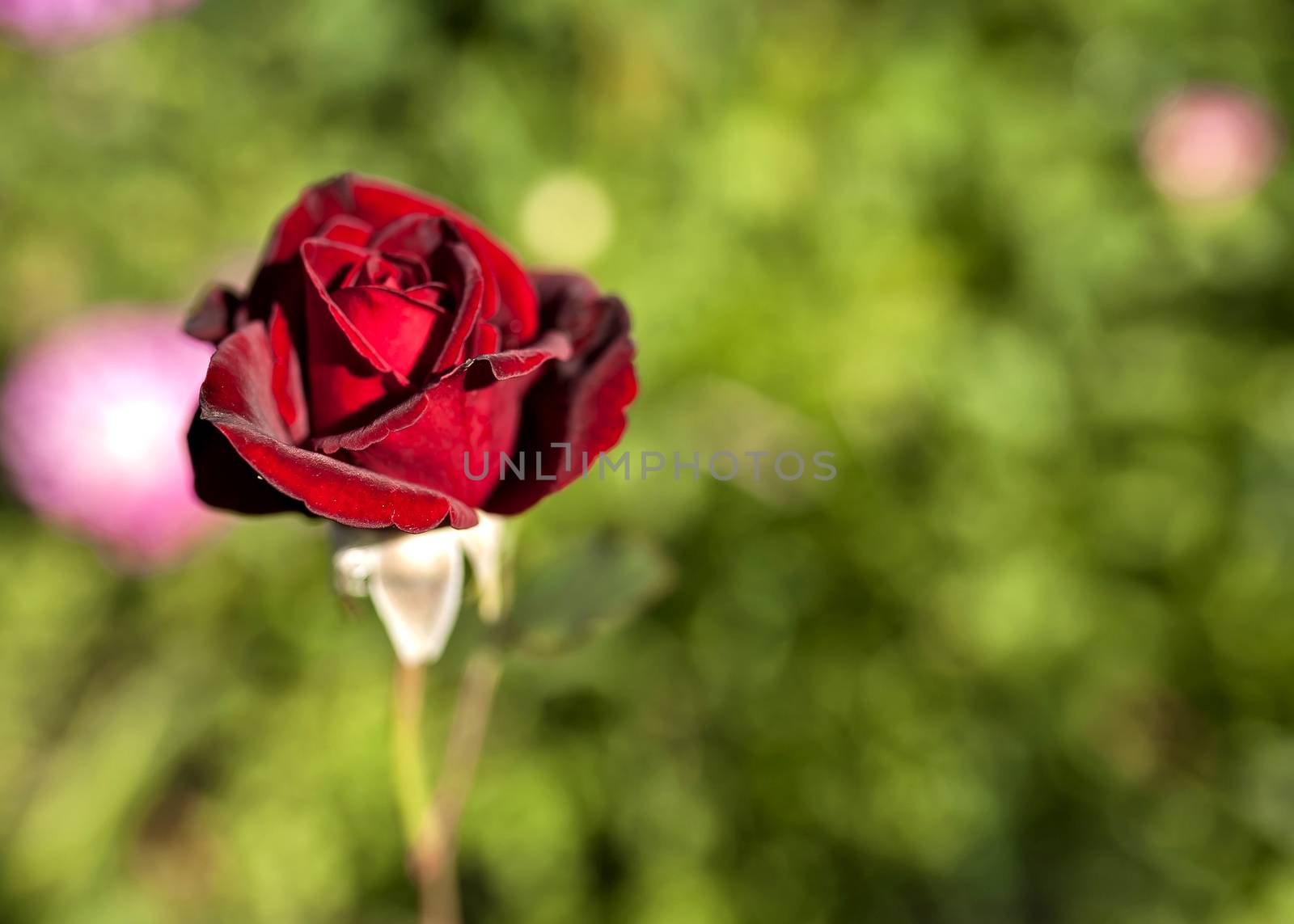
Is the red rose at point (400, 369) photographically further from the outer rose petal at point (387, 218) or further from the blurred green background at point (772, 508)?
the blurred green background at point (772, 508)

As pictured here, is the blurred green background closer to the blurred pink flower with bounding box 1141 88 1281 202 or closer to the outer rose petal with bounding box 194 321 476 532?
the blurred pink flower with bounding box 1141 88 1281 202

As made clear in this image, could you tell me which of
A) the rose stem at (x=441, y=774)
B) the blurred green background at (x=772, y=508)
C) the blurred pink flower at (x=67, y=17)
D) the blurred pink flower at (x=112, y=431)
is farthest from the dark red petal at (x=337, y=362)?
the blurred pink flower at (x=67, y=17)

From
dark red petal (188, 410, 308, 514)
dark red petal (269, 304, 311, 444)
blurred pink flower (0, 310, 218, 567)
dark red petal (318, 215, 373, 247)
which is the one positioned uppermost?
dark red petal (318, 215, 373, 247)

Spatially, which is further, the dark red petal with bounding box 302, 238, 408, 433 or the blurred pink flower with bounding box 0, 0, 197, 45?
the blurred pink flower with bounding box 0, 0, 197, 45

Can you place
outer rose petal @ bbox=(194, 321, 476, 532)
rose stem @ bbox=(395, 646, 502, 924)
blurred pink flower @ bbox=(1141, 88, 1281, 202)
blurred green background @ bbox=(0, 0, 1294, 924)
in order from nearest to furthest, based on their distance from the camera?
1. outer rose petal @ bbox=(194, 321, 476, 532)
2. rose stem @ bbox=(395, 646, 502, 924)
3. blurred green background @ bbox=(0, 0, 1294, 924)
4. blurred pink flower @ bbox=(1141, 88, 1281, 202)

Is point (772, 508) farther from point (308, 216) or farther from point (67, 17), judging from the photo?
point (67, 17)

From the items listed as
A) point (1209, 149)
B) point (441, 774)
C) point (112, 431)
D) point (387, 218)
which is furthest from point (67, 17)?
point (1209, 149)

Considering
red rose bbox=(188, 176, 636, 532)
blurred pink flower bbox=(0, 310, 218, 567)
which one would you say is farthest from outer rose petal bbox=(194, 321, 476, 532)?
blurred pink flower bbox=(0, 310, 218, 567)

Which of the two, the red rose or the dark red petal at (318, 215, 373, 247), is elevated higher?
the dark red petal at (318, 215, 373, 247)
